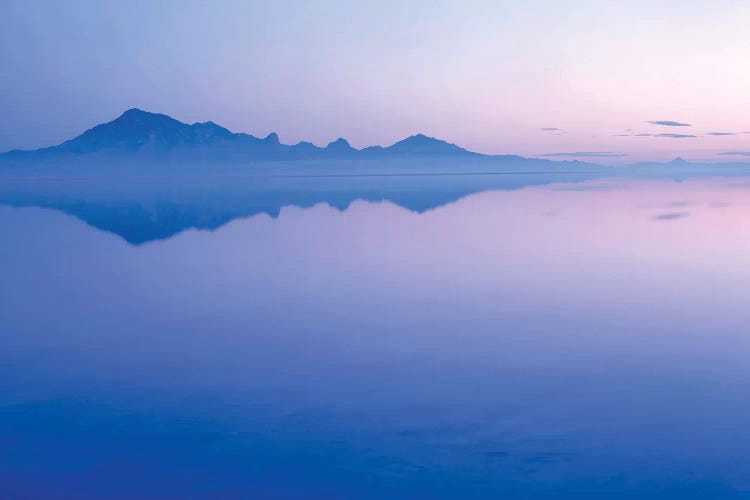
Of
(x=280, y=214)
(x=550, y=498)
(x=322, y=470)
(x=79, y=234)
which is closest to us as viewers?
(x=550, y=498)

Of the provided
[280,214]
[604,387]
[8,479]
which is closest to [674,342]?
[604,387]

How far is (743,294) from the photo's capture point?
14414 mm

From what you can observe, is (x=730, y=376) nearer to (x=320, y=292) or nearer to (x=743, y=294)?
(x=743, y=294)

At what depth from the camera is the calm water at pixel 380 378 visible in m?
6.57

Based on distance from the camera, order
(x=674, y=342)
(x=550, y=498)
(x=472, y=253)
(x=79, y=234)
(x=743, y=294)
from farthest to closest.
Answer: (x=79, y=234) < (x=472, y=253) < (x=743, y=294) < (x=674, y=342) < (x=550, y=498)

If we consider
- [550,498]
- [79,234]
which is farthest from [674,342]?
[79,234]

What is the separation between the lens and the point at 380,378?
927cm

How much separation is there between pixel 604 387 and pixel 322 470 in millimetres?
4094

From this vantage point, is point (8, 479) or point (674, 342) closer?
point (8, 479)

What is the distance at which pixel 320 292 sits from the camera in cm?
1554

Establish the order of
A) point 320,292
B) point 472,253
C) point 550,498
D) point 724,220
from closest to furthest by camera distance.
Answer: point 550,498 < point 320,292 < point 472,253 < point 724,220

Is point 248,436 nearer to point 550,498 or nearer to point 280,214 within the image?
point 550,498

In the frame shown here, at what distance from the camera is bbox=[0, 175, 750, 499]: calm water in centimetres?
657

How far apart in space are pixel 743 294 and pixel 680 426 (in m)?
8.20
